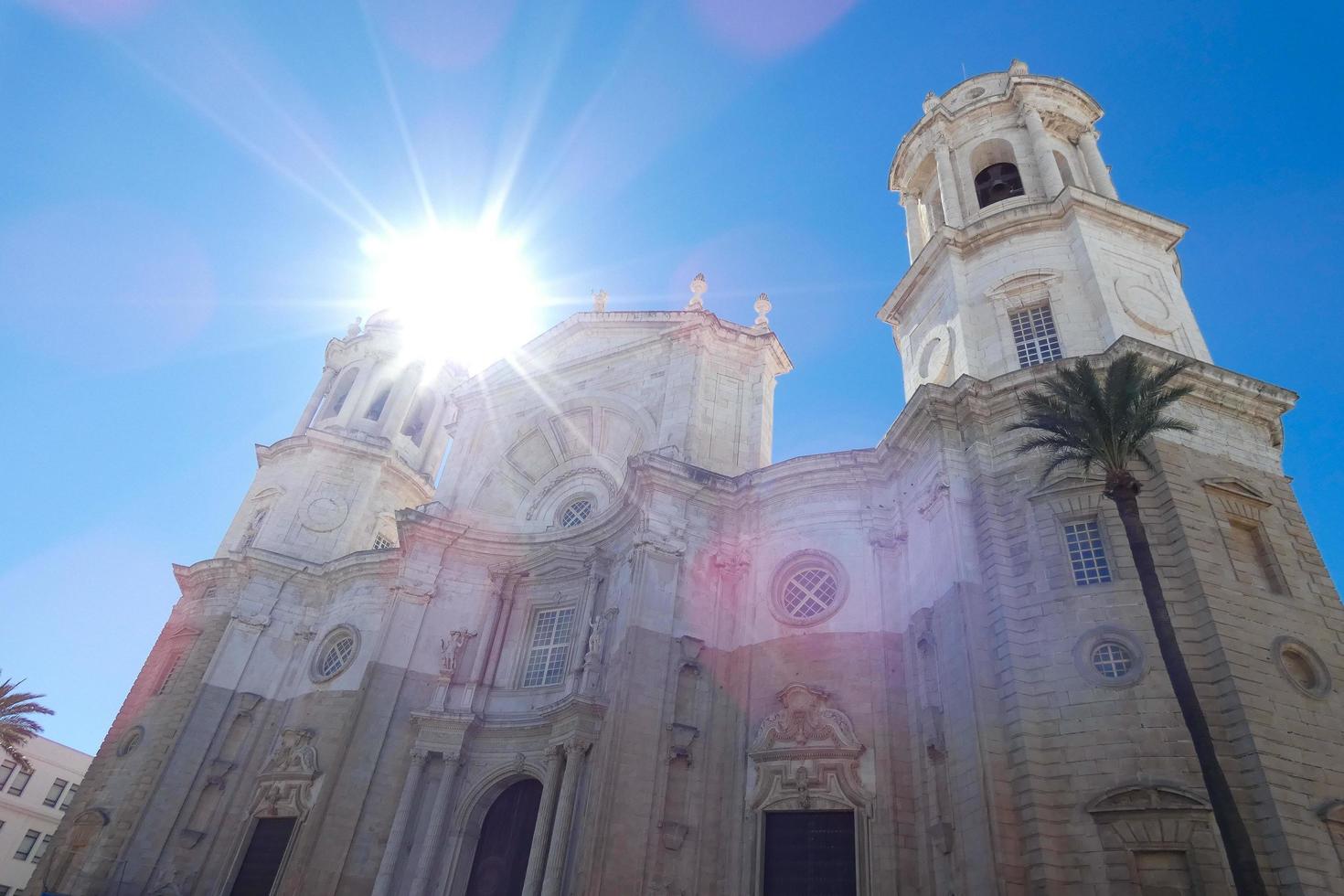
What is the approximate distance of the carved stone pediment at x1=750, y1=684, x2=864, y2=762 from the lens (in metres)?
18.4

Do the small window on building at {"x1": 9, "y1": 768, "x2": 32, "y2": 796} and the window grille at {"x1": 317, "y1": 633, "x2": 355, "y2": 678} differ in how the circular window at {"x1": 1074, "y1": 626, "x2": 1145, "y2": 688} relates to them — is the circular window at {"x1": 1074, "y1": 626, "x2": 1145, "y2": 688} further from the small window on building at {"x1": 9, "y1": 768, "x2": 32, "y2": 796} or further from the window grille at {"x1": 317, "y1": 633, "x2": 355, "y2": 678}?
the small window on building at {"x1": 9, "y1": 768, "x2": 32, "y2": 796}

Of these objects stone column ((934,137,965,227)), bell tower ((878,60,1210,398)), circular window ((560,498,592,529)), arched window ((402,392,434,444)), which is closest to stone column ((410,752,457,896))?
circular window ((560,498,592,529))

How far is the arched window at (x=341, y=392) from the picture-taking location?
37094 millimetres

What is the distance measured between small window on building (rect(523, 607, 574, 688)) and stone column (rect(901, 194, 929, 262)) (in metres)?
15.6

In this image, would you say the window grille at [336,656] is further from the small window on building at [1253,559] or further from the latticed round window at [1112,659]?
the small window on building at [1253,559]

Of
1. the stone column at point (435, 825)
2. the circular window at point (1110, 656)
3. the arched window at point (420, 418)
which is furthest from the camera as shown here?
the arched window at point (420, 418)

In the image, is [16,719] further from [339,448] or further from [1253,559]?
[1253,559]

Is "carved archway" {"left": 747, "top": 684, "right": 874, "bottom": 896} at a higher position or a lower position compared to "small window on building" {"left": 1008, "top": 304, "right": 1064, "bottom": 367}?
lower

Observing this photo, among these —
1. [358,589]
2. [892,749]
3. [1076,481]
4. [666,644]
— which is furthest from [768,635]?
[358,589]

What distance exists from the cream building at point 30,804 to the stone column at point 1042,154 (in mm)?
53119

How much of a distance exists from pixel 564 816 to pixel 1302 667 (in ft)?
48.7

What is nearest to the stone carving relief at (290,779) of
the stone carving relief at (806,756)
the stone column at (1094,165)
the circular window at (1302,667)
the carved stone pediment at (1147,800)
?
the stone carving relief at (806,756)

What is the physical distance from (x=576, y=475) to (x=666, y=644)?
9712 millimetres

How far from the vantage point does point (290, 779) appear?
24.6 meters
